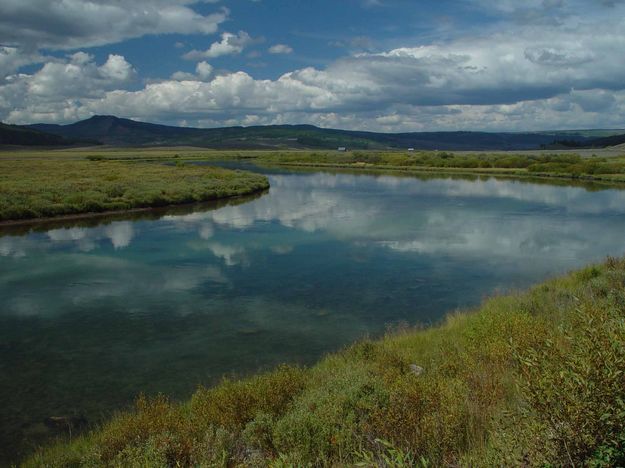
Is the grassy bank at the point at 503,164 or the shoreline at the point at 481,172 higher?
the grassy bank at the point at 503,164

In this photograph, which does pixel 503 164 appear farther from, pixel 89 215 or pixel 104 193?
pixel 89 215

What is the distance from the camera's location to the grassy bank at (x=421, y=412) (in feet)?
12.6

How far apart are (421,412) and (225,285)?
1087 centimetres

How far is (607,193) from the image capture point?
140ft

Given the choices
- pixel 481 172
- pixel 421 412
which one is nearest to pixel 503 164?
pixel 481 172

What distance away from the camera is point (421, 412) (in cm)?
566

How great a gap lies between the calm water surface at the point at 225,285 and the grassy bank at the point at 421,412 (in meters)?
2.18

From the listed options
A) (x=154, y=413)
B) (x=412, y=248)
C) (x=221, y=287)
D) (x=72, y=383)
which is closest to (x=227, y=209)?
(x=412, y=248)

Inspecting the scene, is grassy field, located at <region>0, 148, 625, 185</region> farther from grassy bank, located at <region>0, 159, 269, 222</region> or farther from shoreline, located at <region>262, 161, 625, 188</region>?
grassy bank, located at <region>0, 159, 269, 222</region>

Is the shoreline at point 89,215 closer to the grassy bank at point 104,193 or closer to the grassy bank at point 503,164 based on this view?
the grassy bank at point 104,193

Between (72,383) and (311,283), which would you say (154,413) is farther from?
(311,283)

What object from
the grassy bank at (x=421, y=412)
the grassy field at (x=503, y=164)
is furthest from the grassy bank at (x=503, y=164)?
the grassy bank at (x=421, y=412)

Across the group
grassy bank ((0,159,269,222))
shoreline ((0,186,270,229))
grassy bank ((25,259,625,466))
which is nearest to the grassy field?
grassy bank ((0,159,269,222))

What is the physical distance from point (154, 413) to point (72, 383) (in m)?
3.80
